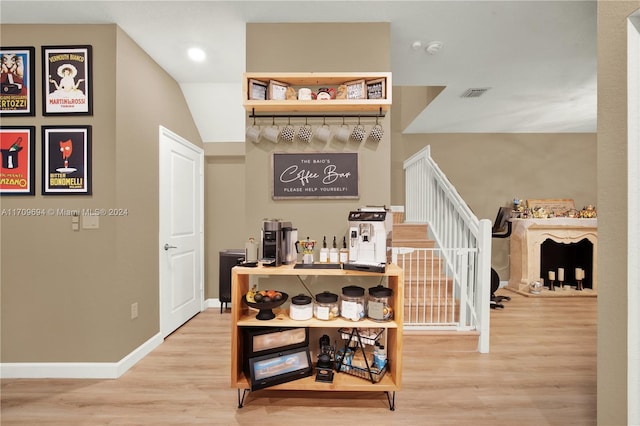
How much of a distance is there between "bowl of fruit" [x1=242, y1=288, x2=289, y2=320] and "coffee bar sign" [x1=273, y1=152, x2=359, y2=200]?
28.4 inches

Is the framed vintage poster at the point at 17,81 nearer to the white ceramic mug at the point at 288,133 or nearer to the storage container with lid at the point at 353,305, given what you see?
the white ceramic mug at the point at 288,133

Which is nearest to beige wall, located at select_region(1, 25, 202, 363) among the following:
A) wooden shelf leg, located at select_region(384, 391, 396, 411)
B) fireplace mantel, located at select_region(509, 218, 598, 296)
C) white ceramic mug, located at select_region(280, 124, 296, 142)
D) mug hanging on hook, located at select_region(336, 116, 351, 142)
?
white ceramic mug, located at select_region(280, 124, 296, 142)

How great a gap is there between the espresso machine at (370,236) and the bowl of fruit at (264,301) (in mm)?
545

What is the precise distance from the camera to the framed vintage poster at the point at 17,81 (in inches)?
92.9

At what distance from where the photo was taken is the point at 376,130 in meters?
2.30

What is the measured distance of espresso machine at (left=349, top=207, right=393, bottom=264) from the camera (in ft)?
6.32

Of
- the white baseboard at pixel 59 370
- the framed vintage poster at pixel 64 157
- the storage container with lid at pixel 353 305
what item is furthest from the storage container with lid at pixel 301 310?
the framed vintage poster at pixel 64 157

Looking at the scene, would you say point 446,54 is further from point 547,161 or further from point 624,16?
point 547,161

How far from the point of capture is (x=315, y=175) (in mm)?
2334

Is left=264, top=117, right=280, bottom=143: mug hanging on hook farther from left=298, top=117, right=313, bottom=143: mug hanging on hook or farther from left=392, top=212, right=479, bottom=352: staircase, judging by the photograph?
left=392, top=212, right=479, bottom=352: staircase

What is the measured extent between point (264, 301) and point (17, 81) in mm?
2533

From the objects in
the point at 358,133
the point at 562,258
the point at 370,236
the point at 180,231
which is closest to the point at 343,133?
the point at 358,133

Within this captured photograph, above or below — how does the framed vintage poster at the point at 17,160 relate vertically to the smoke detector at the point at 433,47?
below

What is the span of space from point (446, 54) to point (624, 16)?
5.68 feet
